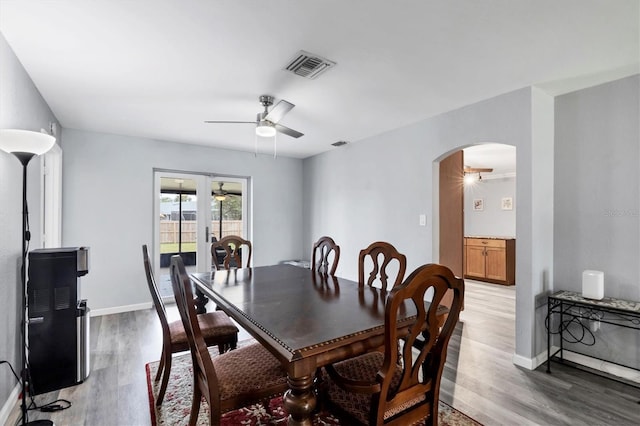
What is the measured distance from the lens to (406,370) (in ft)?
4.42

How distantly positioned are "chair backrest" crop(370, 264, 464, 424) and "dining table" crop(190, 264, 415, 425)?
0.17 meters

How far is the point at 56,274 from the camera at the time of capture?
7.81ft

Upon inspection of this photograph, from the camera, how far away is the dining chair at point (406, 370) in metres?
1.22

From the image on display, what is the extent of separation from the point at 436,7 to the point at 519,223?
2007 mm

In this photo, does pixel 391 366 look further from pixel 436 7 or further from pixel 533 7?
pixel 533 7

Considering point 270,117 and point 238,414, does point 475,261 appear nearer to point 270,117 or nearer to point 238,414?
point 270,117

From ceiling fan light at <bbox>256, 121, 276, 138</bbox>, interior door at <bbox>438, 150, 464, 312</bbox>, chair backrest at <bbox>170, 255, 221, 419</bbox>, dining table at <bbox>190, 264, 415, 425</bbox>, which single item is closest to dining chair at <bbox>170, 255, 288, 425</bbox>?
chair backrest at <bbox>170, 255, 221, 419</bbox>

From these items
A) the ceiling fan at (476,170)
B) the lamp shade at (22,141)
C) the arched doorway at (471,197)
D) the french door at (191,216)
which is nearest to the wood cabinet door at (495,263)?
the arched doorway at (471,197)

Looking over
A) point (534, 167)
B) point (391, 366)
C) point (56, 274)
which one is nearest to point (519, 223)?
point (534, 167)

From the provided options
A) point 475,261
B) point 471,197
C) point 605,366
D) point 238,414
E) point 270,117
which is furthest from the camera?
point 471,197

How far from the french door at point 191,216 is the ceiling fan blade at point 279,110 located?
261 cm

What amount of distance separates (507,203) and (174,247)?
6.85m

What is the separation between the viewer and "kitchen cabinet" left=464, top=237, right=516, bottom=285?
19.3 feet

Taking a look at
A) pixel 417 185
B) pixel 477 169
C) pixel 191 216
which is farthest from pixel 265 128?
pixel 477 169
